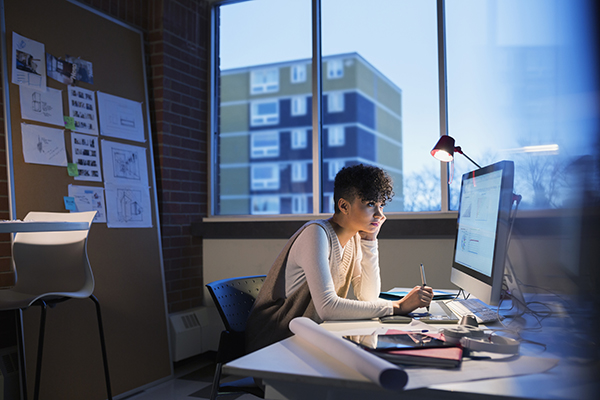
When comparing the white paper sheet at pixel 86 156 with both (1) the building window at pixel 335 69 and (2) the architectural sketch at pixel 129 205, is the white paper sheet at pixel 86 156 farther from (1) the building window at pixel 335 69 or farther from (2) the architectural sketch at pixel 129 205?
(1) the building window at pixel 335 69

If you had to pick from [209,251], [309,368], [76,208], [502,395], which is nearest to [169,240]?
[209,251]

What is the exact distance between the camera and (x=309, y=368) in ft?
2.94

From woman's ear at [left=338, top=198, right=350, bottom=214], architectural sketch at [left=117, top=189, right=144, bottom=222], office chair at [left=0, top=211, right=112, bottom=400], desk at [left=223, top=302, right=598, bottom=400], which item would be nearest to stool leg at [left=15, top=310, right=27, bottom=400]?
office chair at [left=0, top=211, right=112, bottom=400]

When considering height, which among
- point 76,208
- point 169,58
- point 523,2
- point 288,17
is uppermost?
point 288,17

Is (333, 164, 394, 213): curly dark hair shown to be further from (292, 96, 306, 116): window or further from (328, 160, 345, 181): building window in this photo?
(292, 96, 306, 116): window

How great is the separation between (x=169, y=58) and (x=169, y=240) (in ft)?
4.48

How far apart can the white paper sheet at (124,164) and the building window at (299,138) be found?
3.80ft

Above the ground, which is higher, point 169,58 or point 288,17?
point 288,17

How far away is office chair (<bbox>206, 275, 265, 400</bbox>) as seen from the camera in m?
1.68

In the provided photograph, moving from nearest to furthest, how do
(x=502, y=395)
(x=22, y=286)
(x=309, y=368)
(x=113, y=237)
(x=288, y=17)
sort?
(x=502, y=395)
(x=309, y=368)
(x=22, y=286)
(x=113, y=237)
(x=288, y=17)

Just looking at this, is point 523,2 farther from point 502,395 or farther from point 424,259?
point 424,259

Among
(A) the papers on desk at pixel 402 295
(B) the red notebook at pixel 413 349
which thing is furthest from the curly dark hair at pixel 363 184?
(B) the red notebook at pixel 413 349

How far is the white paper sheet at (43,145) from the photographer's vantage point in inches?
103

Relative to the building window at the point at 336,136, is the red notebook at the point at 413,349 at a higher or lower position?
lower
